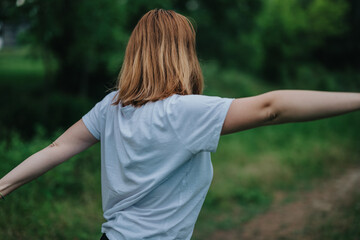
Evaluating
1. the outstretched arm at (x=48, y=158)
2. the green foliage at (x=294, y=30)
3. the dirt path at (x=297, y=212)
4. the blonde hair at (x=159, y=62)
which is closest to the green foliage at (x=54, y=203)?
the dirt path at (x=297, y=212)

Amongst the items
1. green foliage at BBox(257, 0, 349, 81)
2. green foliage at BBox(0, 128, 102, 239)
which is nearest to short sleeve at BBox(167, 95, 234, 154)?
green foliage at BBox(0, 128, 102, 239)

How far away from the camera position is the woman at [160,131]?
1.22m

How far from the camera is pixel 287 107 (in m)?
1.14

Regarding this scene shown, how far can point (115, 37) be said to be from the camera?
8695 millimetres

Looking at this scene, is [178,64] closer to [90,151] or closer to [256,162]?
[90,151]

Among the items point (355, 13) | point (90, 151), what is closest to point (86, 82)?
point (90, 151)

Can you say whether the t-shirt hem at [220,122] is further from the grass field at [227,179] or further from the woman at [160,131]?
the grass field at [227,179]

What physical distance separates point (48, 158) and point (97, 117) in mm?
285

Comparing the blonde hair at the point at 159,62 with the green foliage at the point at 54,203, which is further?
the green foliage at the point at 54,203

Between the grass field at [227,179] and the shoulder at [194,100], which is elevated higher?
A: the shoulder at [194,100]

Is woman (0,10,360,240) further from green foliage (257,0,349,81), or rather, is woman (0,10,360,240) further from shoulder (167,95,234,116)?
green foliage (257,0,349,81)

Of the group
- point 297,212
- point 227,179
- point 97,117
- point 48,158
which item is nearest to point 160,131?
point 97,117

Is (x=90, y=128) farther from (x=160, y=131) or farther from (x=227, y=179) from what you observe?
(x=227, y=179)

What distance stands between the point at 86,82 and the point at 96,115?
13182 mm
